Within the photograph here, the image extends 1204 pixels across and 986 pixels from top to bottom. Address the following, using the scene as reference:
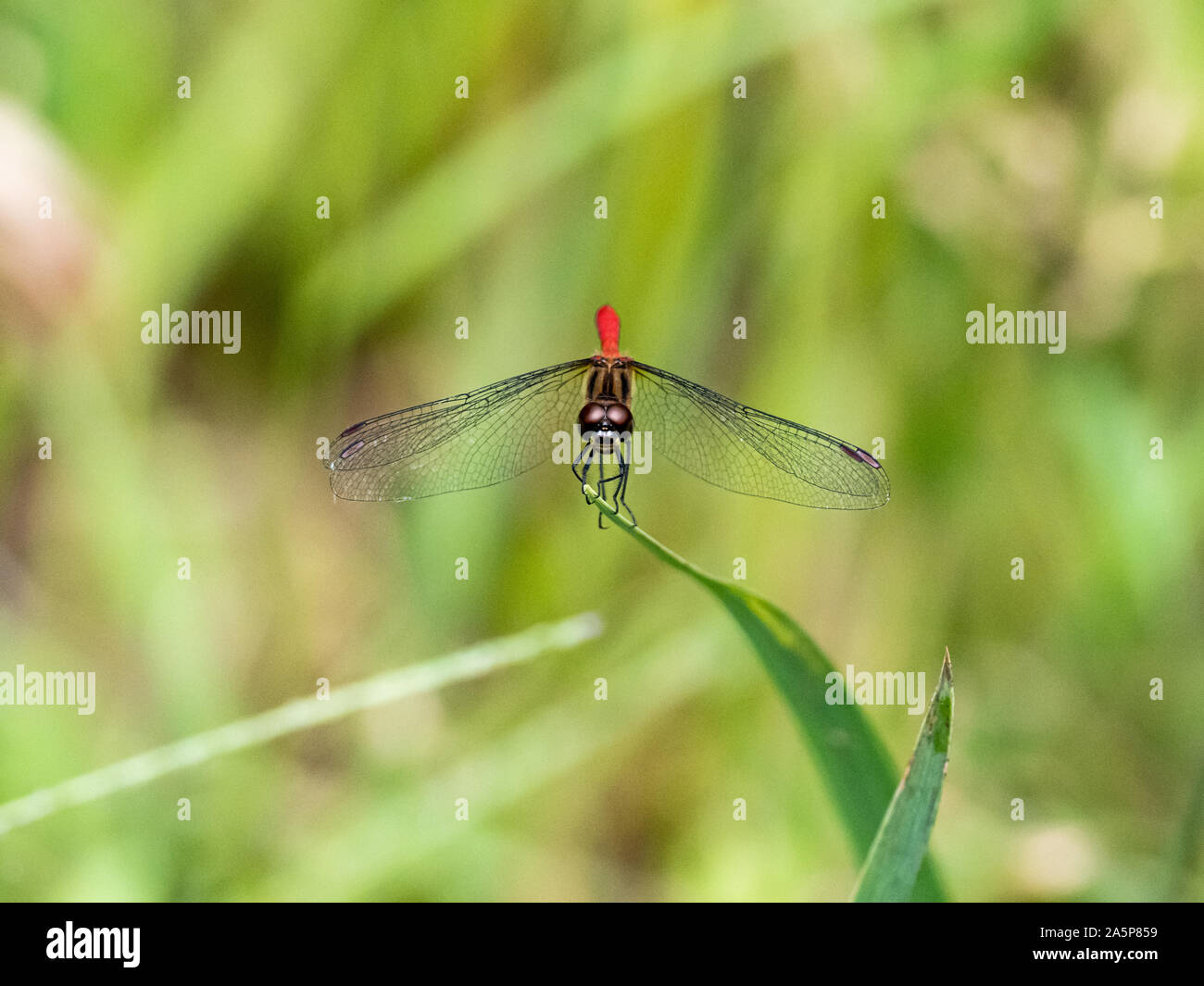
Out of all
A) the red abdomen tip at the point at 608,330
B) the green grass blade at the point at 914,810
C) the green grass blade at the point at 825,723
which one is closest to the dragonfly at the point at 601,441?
the red abdomen tip at the point at 608,330

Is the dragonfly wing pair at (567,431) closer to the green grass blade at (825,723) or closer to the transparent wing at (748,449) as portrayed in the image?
the transparent wing at (748,449)

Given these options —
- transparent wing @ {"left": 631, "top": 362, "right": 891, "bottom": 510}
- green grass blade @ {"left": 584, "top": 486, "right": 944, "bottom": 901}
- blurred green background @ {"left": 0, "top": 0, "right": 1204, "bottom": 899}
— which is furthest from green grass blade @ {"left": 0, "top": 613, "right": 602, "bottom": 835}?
blurred green background @ {"left": 0, "top": 0, "right": 1204, "bottom": 899}

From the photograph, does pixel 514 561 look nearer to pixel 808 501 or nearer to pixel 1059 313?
pixel 808 501

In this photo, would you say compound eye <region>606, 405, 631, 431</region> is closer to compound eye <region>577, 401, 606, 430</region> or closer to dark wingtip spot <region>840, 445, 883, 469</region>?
compound eye <region>577, 401, 606, 430</region>

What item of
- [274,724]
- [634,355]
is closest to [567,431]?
[634,355]

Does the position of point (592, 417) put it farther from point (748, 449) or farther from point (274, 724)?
point (274, 724)
